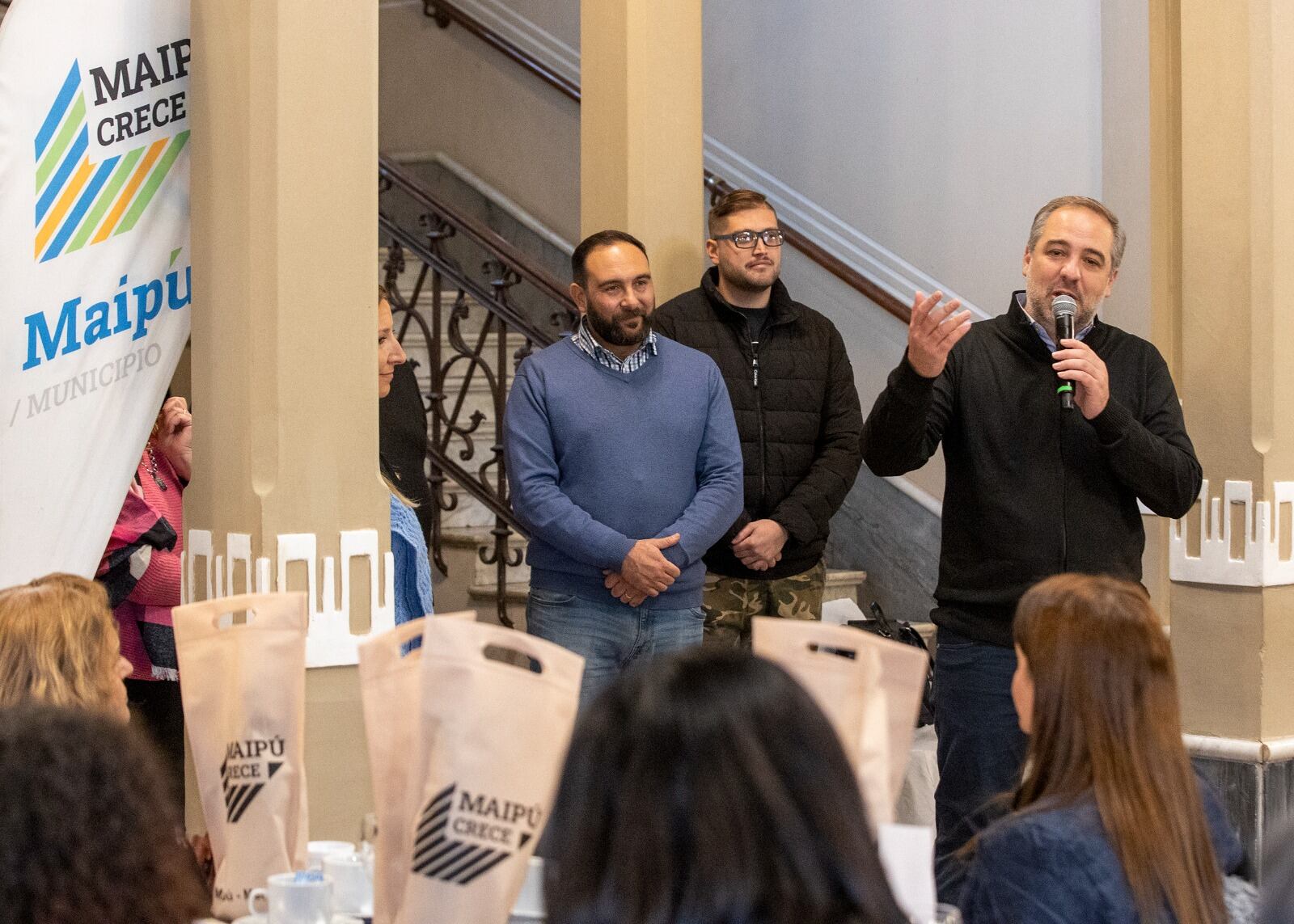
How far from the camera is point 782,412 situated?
3.93 m

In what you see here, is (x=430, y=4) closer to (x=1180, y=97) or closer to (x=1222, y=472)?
(x=1180, y=97)

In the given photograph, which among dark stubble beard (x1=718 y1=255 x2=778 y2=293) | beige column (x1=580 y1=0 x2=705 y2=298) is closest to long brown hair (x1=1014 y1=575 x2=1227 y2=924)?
dark stubble beard (x1=718 y1=255 x2=778 y2=293)

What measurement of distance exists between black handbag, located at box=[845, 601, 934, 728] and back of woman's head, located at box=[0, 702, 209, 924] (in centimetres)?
306

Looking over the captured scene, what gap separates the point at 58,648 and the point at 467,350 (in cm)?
319

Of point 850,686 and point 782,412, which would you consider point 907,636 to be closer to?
point 782,412

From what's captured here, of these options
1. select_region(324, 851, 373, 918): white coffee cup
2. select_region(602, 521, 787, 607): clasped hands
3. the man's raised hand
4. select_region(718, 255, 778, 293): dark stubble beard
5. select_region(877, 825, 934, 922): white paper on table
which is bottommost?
select_region(324, 851, 373, 918): white coffee cup

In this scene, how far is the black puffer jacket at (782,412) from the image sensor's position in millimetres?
3906

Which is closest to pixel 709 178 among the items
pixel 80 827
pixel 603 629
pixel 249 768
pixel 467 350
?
pixel 467 350

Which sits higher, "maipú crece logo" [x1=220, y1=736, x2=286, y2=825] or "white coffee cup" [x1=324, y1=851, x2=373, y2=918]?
"maipú crece logo" [x1=220, y1=736, x2=286, y2=825]

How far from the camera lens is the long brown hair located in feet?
5.57

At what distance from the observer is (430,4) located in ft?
24.2

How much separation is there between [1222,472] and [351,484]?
2.07 meters

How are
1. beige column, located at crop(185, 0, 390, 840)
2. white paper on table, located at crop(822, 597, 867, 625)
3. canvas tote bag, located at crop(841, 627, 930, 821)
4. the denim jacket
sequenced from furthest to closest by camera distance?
→ 1. white paper on table, located at crop(822, 597, 867, 625)
2. beige column, located at crop(185, 0, 390, 840)
3. canvas tote bag, located at crop(841, 627, 930, 821)
4. the denim jacket

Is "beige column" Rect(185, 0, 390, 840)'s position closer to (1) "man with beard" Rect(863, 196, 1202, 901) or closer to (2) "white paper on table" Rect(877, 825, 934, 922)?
(1) "man with beard" Rect(863, 196, 1202, 901)
